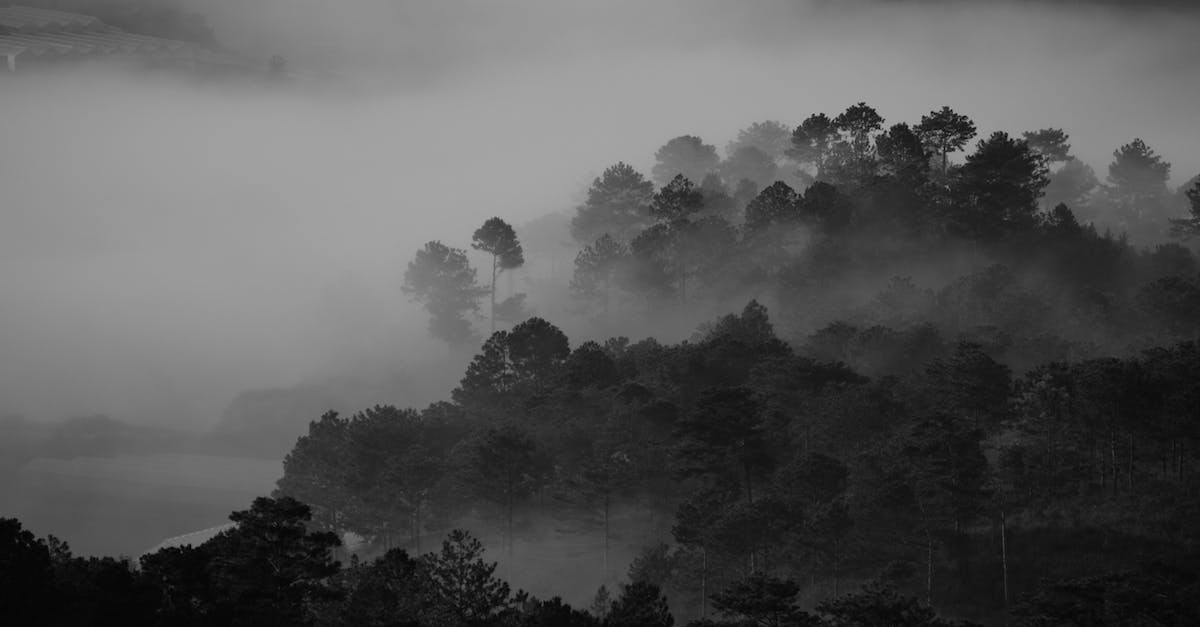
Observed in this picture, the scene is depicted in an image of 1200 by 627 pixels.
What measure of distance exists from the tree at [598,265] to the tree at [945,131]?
3592 cm

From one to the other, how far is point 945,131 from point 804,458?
66.9 metres

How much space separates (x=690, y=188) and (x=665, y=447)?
207 feet

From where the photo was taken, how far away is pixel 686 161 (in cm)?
16825

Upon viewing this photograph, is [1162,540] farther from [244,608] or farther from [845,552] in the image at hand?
[244,608]

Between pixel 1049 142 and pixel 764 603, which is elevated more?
pixel 1049 142

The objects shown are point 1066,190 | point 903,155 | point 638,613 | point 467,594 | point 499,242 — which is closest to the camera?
point 638,613

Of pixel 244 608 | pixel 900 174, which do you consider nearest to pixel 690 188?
pixel 900 174

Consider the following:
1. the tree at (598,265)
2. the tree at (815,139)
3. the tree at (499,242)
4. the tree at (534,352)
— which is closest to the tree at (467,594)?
the tree at (534,352)

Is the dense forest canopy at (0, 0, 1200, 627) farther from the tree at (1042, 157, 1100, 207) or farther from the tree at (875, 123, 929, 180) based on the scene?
the tree at (1042, 157, 1100, 207)

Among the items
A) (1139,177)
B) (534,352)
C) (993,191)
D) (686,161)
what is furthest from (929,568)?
(1139,177)

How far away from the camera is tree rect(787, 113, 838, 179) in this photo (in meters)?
142

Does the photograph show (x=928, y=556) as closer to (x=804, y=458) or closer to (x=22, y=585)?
(x=804, y=458)

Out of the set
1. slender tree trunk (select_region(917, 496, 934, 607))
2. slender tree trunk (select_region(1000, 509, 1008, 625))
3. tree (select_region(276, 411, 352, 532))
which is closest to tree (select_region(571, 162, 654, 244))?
tree (select_region(276, 411, 352, 532))

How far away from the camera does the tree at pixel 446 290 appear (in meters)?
144
